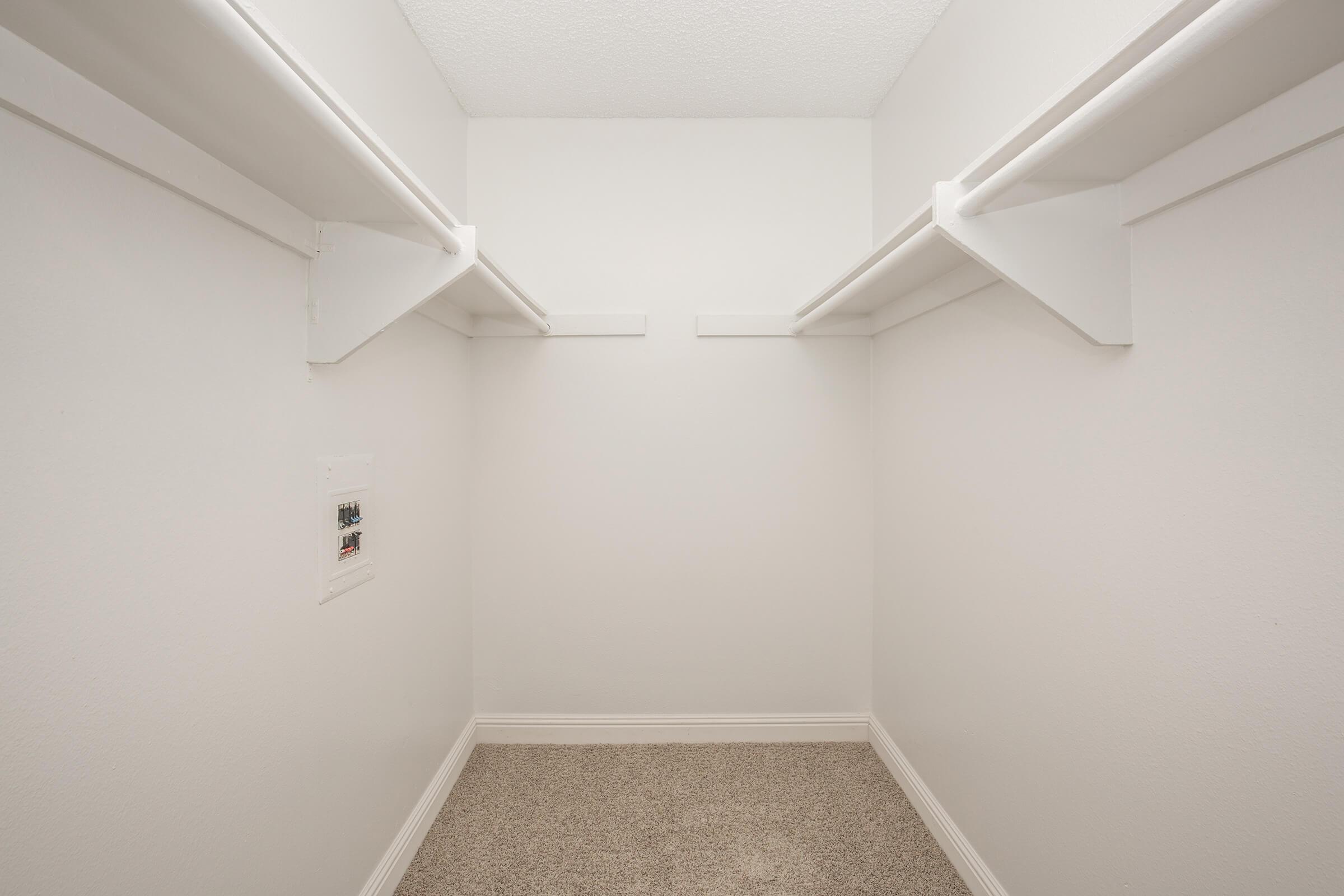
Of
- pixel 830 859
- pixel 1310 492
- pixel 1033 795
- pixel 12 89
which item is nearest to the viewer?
pixel 12 89

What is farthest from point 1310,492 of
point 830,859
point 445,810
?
point 445,810

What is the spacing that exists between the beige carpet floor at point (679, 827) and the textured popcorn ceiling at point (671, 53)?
2.55 meters

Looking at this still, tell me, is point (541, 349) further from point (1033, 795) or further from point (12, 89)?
point (1033, 795)

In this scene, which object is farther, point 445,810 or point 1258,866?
point 445,810

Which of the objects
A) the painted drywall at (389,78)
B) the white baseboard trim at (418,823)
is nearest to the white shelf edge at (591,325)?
the painted drywall at (389,78)

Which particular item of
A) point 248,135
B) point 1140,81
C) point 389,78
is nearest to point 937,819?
point 1140,81

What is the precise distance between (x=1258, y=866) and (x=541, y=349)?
2173mm

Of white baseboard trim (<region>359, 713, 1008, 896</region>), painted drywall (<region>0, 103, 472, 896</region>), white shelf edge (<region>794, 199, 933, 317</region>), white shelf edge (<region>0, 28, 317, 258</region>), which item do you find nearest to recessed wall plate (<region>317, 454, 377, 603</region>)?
painted drywall (<region>0, 103, 472, 896</region>)

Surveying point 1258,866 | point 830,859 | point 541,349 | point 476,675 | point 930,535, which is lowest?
point 830,859

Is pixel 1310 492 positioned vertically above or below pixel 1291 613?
above

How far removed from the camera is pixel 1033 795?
1.21m

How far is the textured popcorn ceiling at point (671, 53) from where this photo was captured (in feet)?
5.16

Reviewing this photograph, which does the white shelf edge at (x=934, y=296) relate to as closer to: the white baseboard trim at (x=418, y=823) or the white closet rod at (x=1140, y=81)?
the white closet rod at (x=1140, y=81)

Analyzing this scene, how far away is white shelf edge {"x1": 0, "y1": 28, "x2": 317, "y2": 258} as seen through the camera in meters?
0.62
